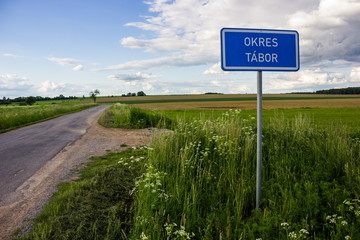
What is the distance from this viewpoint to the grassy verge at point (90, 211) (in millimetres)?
4043

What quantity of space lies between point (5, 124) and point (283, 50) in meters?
20.1

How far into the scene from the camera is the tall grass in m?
3.62

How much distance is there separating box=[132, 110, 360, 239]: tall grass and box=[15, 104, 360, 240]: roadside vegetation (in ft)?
0.05

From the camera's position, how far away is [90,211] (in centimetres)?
466

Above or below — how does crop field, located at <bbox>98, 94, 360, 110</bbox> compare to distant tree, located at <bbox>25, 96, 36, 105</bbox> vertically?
below

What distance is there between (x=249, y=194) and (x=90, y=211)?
276cm

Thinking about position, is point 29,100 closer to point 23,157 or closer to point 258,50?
point 23,157

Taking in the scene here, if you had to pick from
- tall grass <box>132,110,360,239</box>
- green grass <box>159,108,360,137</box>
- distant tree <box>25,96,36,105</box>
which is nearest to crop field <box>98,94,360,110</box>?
green grass <box>159,108,360,137</box>

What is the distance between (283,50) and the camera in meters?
4.23

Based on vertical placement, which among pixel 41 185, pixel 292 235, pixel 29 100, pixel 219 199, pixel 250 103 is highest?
pixel 29 100

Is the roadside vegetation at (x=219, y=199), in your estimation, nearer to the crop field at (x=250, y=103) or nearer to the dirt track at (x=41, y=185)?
the dirt track at (x=41, y=185)

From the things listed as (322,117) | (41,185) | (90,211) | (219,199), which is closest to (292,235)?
(219,199)

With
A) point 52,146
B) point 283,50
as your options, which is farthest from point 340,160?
point 52,146

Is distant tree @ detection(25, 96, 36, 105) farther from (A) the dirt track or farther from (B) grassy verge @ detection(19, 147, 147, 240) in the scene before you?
(B) grassy verge @ detection(19, 147, 147, 240)
